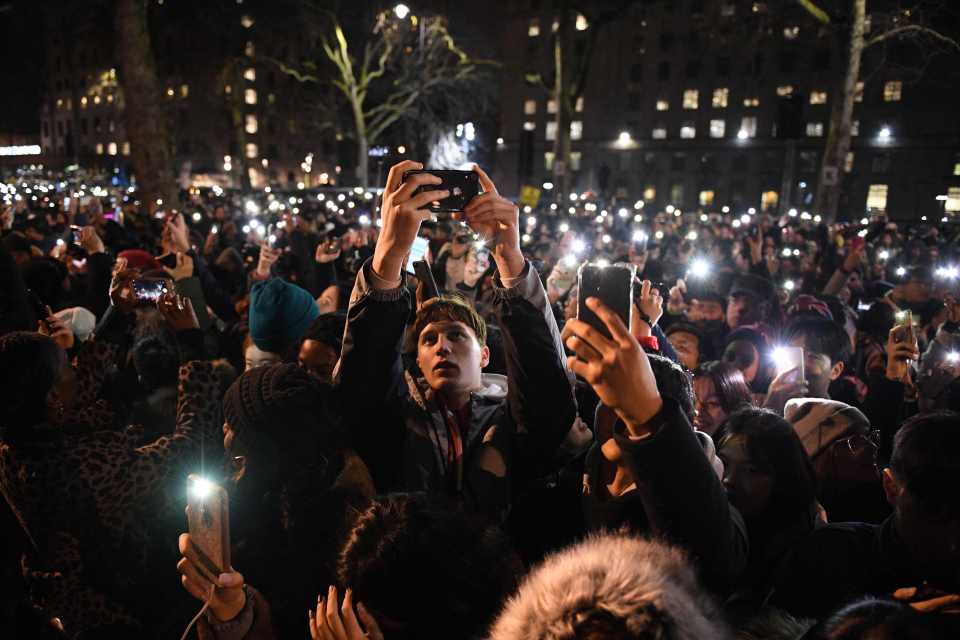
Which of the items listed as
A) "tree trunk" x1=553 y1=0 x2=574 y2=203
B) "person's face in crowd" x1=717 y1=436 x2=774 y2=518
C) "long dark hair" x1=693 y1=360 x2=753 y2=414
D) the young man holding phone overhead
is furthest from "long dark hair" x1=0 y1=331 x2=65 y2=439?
"tree trunk" x1=553 y1=0 x2=574 y2=203

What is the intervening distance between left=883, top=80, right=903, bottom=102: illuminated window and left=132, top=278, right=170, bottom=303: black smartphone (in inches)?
3112

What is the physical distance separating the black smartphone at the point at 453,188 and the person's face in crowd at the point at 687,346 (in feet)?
9.40

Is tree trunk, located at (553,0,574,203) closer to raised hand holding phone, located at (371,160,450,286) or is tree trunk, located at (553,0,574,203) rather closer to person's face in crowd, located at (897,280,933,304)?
person's face in crowd, located at (897,280,933,304)

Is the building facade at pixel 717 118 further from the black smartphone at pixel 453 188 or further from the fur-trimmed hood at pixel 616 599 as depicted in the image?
the fur-trimmed hood at pixel 616 599

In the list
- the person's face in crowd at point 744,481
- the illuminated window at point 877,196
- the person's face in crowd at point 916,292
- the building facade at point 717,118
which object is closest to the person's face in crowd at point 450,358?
the person's face in crowd at point 744,481

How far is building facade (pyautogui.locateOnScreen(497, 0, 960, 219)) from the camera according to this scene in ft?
223

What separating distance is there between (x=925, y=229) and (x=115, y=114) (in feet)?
331

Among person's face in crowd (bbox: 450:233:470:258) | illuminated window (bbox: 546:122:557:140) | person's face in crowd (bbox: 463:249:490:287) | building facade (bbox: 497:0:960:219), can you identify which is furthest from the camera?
illuminated window (bbox: 546:122:557:140)

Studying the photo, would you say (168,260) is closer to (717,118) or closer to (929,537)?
(929,537)

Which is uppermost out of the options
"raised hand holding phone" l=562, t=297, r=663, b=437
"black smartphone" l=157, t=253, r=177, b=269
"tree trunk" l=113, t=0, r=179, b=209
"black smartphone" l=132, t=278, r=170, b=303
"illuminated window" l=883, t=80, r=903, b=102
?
"illuminated window" l=883, t=80, r=903, b=102

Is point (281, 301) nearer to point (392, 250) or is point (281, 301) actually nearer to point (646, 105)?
point (392, 250)

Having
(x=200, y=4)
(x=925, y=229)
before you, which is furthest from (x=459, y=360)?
(x=200, y=4)

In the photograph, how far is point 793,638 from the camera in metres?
1.61

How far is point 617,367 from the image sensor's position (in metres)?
1.53
